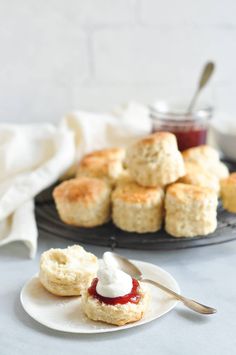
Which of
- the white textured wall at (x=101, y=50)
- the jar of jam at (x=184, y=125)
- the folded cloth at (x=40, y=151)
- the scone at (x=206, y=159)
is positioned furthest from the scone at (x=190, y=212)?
the white textured wall at (x=101, y=50)

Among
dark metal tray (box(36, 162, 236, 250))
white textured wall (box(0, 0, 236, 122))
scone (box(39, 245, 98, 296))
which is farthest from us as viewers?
white textured wall (box(0, 0, 236, 122))

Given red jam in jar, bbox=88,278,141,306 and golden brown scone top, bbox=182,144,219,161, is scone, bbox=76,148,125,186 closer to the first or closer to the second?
golden brown scone top, bbox=182,144,219,161

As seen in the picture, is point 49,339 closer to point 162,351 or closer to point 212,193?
point 162,351

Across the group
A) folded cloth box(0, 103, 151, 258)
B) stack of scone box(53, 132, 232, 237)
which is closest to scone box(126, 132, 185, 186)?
stack of scone box(53, 132, 232, 237)

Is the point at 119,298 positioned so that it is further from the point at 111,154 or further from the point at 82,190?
the point at 111,154

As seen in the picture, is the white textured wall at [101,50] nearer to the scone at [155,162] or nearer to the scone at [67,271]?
the scone at [155,162]

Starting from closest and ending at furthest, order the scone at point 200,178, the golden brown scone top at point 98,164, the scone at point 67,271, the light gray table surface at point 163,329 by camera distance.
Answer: the light gray table surface at point 163,329, the scone at point 67,271, the scone at point 200,178, the golden brown scone top at point 98,164
